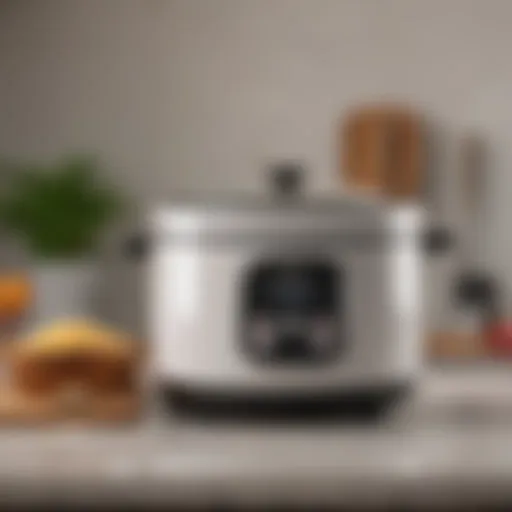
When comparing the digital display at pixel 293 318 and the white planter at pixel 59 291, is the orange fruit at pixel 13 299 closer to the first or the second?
the white planter at pixel 59 291

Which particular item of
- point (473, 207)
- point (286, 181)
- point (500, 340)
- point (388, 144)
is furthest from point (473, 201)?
point (286, 181)

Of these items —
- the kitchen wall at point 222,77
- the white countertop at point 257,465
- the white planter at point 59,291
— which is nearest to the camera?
the white countertop at point 257,465

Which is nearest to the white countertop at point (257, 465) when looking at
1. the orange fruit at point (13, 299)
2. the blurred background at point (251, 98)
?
the orange fruit at point (13, 299)

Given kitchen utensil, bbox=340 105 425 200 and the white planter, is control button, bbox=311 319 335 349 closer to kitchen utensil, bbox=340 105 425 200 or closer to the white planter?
the white planter

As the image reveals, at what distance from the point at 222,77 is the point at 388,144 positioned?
299 millimetres

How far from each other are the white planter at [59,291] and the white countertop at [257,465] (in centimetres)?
76

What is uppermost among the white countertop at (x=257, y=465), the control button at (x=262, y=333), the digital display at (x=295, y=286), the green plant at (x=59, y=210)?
the green plant at (x=59, y=210)

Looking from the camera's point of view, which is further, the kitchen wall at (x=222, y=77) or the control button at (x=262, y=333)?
the kitchen wall at (x=222, y=77)

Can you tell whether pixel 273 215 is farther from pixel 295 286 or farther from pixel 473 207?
pixel 473 207

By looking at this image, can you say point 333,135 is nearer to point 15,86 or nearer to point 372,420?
point 15,86

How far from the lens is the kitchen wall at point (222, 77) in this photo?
5.82 feet

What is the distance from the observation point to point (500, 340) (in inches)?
57.4

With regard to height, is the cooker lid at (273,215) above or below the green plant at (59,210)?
below

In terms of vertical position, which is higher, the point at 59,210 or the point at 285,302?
the point at 59,210
